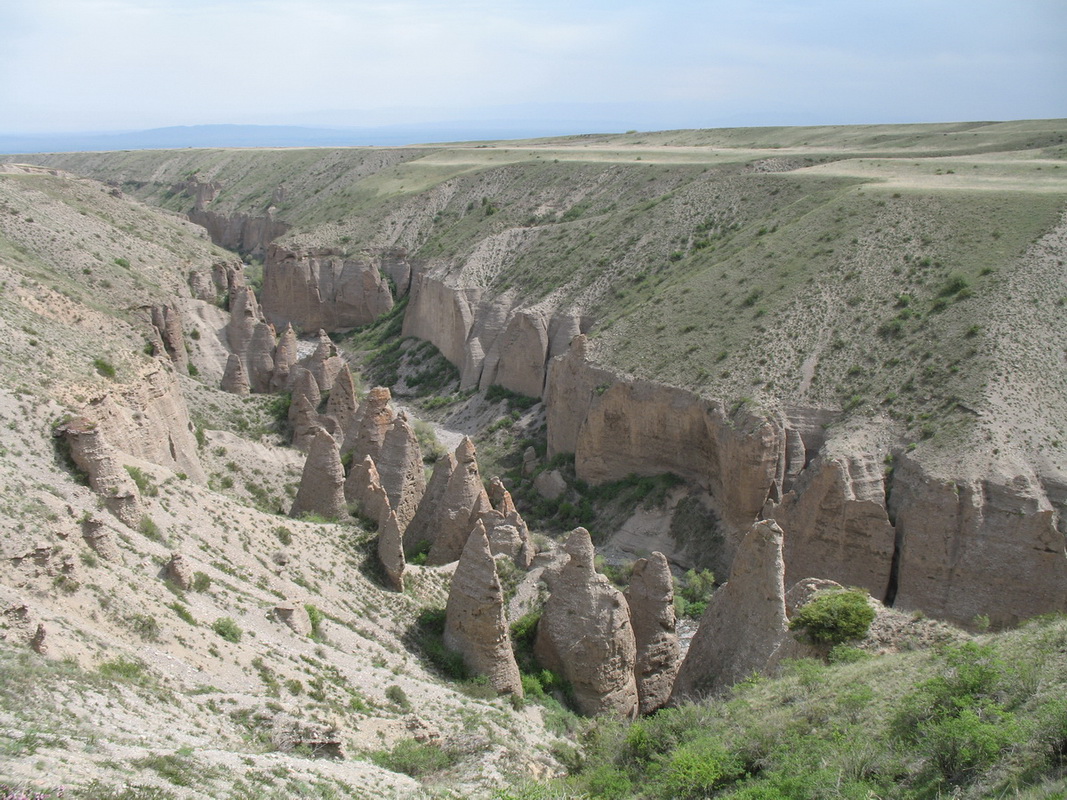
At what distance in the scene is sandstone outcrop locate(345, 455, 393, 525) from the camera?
2723cm

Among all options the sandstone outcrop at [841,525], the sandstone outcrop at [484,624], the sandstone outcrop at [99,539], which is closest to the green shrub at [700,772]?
the sandstone outcrop at [484,624]

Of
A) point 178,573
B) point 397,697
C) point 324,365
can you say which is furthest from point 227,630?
point 324,365

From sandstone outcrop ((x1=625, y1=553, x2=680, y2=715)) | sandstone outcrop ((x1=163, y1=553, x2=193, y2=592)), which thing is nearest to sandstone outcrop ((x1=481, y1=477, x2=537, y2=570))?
sandstone outcrop ((x1=625, y1=553, x2=680, y2=715))

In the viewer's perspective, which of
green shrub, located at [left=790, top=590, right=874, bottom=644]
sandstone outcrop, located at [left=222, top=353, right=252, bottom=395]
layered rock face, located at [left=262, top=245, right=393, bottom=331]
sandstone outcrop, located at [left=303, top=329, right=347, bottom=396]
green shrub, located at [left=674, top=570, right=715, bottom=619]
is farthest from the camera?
layered rock face, located at [left=262, top=245, right=393, bottom=331]

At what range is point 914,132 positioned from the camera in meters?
84.6

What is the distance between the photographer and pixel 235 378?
46656 mm

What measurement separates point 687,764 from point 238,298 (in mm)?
44183

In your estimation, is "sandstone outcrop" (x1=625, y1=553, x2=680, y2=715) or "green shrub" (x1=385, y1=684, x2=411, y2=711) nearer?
"green shrub" (x1=385, y1=684, x2=411, y2=711)

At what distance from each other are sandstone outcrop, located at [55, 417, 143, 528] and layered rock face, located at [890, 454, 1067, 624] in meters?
22.1

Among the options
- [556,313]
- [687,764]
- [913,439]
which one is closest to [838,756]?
[687,764]

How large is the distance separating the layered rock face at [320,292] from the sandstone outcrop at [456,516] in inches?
1989

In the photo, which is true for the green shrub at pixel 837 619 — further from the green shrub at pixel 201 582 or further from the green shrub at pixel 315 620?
the green shrub at pixel 201 582

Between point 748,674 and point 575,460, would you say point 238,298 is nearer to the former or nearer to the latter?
point 575,460

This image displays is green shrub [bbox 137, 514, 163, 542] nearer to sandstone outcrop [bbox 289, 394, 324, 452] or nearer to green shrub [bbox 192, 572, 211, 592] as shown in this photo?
green shrub [bbox 192, 572, 211, 592]
